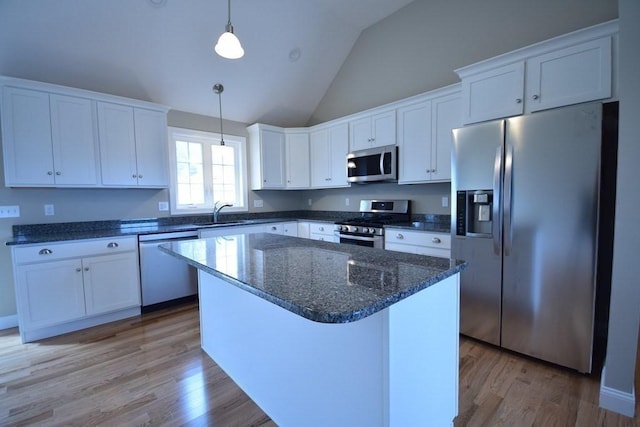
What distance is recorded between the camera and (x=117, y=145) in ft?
10.1

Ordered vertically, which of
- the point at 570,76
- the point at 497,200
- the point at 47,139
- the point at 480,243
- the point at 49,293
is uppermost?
the point at 570,76

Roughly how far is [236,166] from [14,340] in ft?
9.79

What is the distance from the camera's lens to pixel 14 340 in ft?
8.45

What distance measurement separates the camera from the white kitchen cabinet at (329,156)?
3.98 meters

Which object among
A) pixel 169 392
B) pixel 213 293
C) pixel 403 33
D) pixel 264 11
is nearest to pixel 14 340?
pixel 169 392

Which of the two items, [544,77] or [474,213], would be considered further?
[474,213]

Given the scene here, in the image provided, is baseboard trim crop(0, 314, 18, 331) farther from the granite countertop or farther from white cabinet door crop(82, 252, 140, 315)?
the granite countertop

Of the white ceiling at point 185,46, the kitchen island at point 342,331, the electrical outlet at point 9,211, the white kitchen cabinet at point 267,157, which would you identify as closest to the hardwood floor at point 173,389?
the kitchen island at point 342,331

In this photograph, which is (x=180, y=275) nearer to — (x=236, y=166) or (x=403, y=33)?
(x=236, y=166)

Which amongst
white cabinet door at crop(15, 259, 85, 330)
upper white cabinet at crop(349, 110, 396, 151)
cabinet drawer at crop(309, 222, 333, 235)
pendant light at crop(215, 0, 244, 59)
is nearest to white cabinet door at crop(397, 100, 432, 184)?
upper white cabinet at crop(349, 110, 396, 151)

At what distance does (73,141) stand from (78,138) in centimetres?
5

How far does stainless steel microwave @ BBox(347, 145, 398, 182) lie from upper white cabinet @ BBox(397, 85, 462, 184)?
87 mm

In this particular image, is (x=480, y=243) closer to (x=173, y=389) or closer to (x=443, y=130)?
(x=443, y=130)

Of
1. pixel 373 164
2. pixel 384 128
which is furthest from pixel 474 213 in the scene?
pixel 384 128
